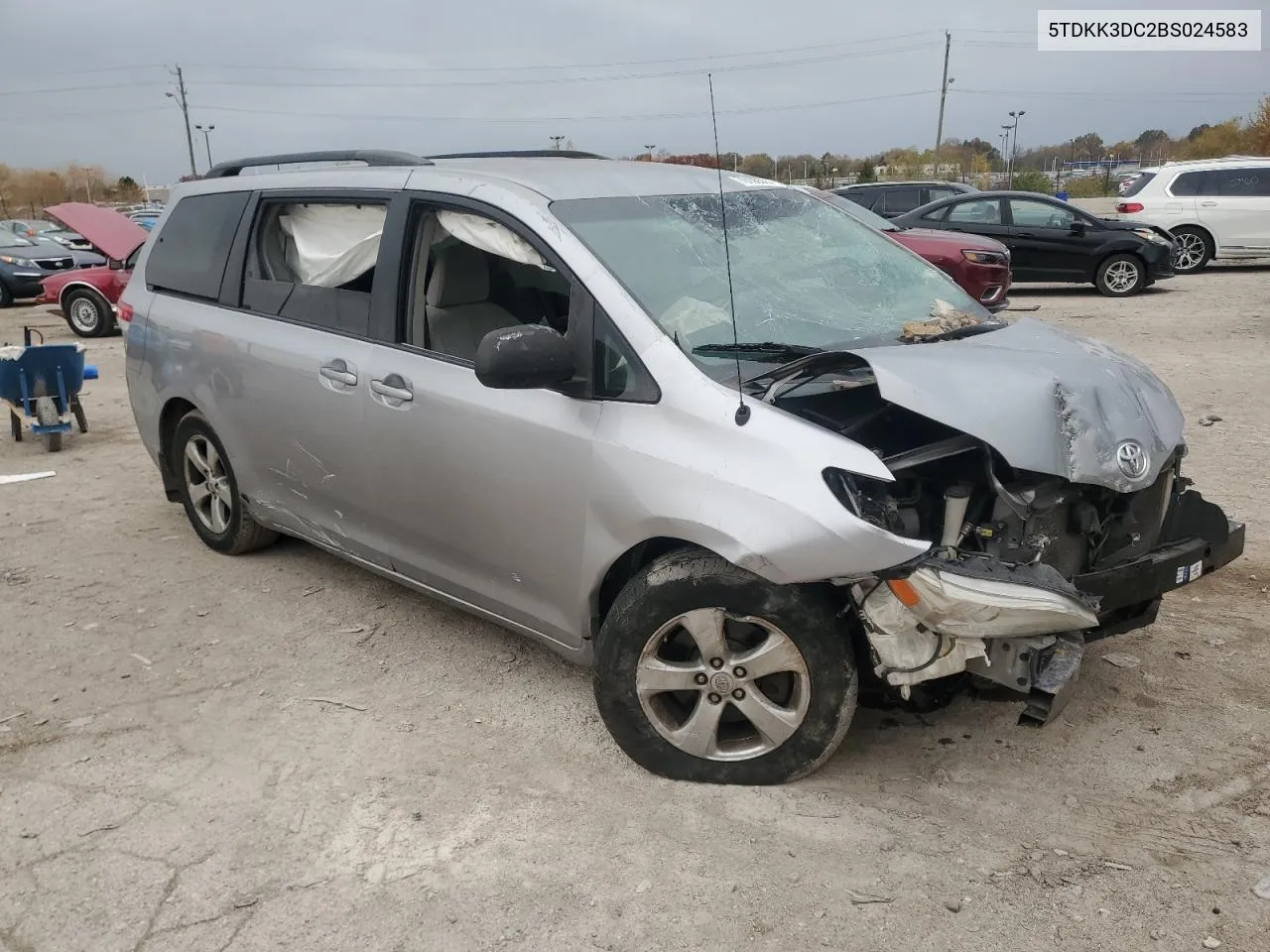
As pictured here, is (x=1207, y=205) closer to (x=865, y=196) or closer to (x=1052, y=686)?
(x=865, y=196)

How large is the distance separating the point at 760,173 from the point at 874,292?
1105mm

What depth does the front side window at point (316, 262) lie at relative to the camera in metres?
4.09

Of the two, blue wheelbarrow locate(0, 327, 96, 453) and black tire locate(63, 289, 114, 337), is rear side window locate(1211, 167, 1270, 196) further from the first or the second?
black tire locate(63, 289, 114, 337)

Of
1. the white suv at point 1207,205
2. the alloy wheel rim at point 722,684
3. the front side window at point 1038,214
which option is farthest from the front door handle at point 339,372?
the white suv at point 1207,205

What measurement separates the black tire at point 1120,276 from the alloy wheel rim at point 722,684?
13979mm

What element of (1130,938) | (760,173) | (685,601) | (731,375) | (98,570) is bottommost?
(1130,938)

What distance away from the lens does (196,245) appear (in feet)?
16.5

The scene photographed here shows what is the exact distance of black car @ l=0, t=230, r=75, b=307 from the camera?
17.7 metres

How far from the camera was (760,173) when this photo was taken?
4.73 metres

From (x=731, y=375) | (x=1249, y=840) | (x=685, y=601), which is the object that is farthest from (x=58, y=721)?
(x=1249, y=840)

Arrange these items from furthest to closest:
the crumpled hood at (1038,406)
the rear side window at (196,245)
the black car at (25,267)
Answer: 1. the black car at (25,267)
2. the rear side window at (196,245)
3. the crumpled hood at (1038,406)

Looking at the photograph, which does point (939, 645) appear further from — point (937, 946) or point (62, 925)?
point (62, 925)

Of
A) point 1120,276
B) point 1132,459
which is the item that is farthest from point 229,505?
point 1120,276

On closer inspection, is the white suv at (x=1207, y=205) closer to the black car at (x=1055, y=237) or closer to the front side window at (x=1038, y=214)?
the black car at (x=1055, y=237)
